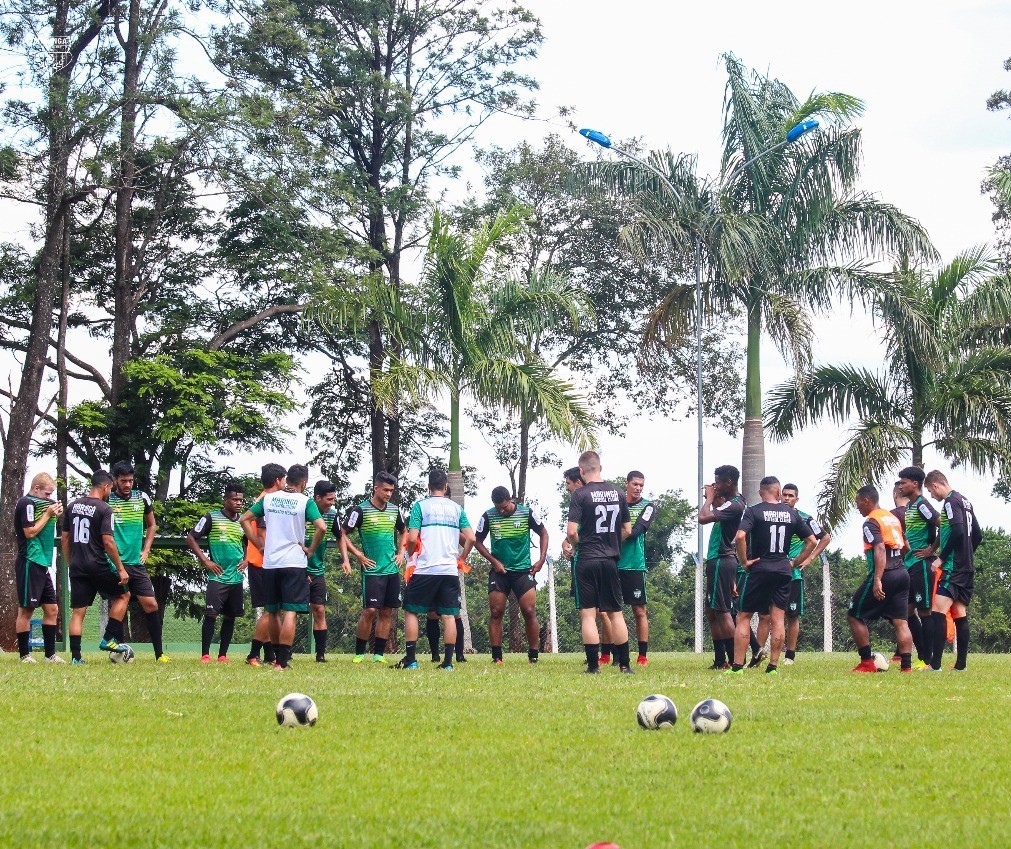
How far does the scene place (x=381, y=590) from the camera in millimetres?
15125

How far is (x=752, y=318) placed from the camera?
27938 mm

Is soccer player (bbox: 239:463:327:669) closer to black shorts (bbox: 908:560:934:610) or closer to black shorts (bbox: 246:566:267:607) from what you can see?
black shorts (bbox: 246:566:267:607)

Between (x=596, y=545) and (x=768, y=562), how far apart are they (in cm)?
178

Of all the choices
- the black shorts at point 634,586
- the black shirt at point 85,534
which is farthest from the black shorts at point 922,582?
the black shirt at point 85,534

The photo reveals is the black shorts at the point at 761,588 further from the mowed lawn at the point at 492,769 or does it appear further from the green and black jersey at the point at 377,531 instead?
the green and black jersey at the point at 377,531

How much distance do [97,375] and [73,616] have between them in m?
18.4

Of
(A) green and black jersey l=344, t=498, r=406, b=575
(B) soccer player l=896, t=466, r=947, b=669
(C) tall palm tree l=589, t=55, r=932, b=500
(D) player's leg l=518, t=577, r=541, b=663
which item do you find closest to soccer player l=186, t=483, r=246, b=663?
(A) green and black jersey l=344, t=498, r=406, b=575

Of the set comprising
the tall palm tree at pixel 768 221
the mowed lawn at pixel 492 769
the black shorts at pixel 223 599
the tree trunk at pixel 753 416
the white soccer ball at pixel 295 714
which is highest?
the tall palm tree at pixel 768 221

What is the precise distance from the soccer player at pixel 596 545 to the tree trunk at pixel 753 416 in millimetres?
14784

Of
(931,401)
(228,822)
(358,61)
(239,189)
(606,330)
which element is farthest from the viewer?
(606,330)

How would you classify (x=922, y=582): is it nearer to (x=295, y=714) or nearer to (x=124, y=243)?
(x=295, y=714)

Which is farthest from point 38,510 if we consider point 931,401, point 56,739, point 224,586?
point 931,401

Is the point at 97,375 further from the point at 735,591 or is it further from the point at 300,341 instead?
the point at 735,591

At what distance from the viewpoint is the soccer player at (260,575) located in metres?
13.3
